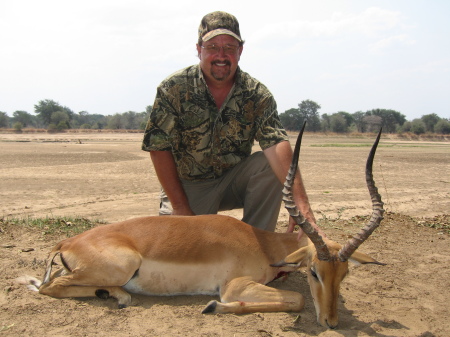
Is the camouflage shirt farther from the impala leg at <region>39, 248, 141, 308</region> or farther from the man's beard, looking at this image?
the impala leg at <region>39, 248, 141, 308</region>

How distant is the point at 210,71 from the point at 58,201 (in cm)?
597

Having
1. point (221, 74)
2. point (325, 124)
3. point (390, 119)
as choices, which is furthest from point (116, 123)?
point (221, 74)

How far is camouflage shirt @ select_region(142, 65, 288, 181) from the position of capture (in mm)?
6109

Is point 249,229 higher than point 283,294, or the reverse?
point 249,229

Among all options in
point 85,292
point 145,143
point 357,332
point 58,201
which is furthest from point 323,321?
point 58,201

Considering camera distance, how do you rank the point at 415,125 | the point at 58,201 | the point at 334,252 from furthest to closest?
the point at 415,125, the point at 58,201, the point at 334,252

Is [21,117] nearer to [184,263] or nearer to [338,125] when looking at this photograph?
[338,125]

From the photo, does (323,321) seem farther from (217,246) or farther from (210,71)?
(210,71)

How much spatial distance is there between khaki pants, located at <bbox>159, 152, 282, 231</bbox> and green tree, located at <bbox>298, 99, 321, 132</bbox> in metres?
81.5

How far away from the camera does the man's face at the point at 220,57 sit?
5969mm

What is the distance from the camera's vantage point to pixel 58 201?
10500mm

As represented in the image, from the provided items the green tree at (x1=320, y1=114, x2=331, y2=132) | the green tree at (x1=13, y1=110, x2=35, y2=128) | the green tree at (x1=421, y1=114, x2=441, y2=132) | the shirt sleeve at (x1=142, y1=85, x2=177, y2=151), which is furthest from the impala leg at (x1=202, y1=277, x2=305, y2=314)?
the green tree at (x1=13, y1=110, x2=35, y2=128)

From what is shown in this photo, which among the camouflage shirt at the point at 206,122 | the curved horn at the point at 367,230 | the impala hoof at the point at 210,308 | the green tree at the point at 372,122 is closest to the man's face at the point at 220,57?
the camouflage shirt at the point at 206,122

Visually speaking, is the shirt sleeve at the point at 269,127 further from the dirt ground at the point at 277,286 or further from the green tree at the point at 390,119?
the green tree at the point at 390,119
